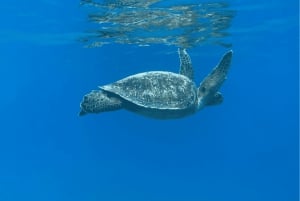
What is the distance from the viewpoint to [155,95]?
1115 centimetres

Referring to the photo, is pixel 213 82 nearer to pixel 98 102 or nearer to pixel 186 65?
pixel 186 65

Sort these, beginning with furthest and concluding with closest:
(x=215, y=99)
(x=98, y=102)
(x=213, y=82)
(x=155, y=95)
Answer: (x=215, y=99)
(x=213, y=82)
(x=155, y=95)
(x=98, y=102)

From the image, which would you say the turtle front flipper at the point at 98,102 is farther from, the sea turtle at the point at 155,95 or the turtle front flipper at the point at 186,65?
the turtle front flipper at the point at 186,65

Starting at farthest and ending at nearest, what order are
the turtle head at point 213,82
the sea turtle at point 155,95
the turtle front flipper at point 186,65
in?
the turtle front flipper at point 186,65 → the turtle head at point 213,82 → the sea turtle at point 155,95

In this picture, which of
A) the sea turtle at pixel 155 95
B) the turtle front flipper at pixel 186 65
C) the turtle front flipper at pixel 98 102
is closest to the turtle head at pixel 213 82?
the sea turtle at pixel 155 95

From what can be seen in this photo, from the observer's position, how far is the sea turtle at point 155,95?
1068 centimetres

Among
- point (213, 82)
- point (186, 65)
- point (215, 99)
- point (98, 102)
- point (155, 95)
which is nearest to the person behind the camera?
point (98, 102)

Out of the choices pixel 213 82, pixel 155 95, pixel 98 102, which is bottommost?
pixel 98 102

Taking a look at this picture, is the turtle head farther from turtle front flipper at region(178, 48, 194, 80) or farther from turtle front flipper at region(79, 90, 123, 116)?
turtle front flipper at region(79, 90, 123, 116)

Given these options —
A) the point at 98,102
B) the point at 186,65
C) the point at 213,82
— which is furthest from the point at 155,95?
the point at 186,65

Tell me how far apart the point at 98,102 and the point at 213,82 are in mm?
3592

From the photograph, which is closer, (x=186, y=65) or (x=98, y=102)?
(x=98, y=102)

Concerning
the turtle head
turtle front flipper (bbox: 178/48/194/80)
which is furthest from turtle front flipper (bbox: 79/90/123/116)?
turtle front flipper (bbox: 178/48/194/80)

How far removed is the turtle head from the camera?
38.5ft
